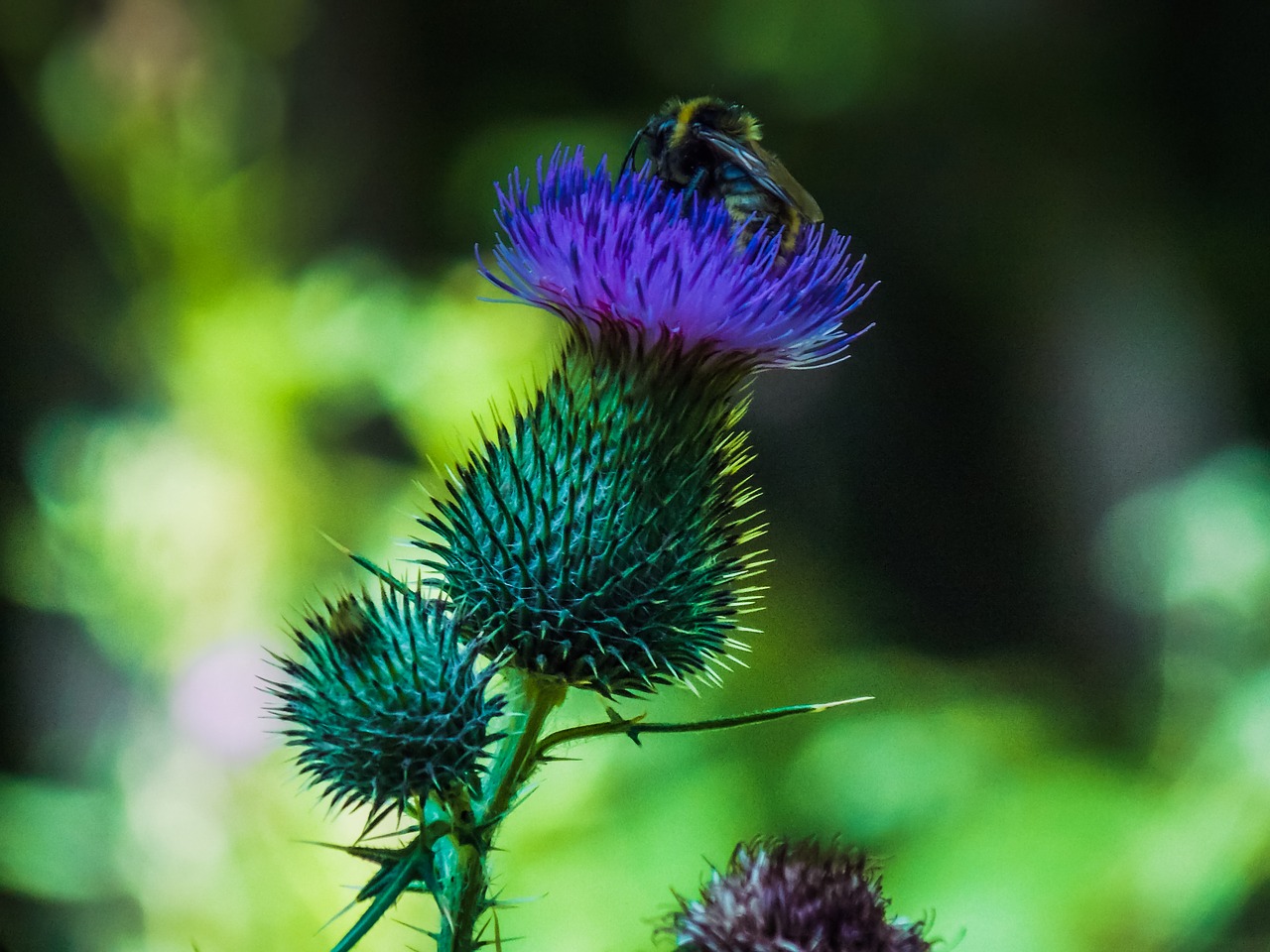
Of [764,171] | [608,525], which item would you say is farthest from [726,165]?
[608,525]

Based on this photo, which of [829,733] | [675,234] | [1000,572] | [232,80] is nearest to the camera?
[675,234]

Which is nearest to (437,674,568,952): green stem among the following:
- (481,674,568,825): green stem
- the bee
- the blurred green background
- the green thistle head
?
(481,674,568,825): green stem

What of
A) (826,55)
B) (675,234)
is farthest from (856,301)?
(826,55)

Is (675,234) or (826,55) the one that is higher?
(826,55)

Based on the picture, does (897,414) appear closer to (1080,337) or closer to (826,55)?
(1080,337)

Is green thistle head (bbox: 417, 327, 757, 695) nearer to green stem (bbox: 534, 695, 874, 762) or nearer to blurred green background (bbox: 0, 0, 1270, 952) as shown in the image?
green stem (bbox: 534, 695, 874, 762)

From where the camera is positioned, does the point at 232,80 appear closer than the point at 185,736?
No
